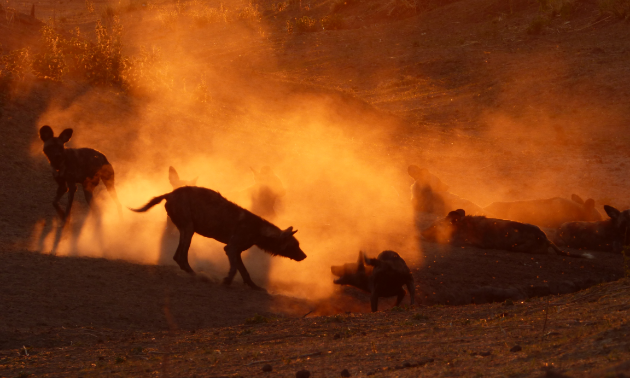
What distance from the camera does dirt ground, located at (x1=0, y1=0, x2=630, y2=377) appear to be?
545 centimetres

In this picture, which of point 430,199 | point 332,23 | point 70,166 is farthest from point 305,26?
point 70,166

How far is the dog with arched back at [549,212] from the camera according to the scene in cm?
1409

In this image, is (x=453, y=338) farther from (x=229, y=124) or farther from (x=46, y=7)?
(x=46, y=7)

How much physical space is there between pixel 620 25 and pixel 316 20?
18.8 m

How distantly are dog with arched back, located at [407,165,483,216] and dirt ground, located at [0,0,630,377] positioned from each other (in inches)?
23.0

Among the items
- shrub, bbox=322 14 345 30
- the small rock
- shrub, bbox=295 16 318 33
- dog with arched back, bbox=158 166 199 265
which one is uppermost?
shrub, bbox=322 14 345 30

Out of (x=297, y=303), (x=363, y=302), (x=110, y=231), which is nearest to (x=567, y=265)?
(x=363, y=302)

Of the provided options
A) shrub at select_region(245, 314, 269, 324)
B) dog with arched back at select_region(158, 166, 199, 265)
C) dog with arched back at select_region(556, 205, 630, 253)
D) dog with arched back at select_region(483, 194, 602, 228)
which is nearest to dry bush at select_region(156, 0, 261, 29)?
dog with arched back at select_region(158, 166, 199, 265)

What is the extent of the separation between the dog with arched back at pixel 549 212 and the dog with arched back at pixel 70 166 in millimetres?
7894

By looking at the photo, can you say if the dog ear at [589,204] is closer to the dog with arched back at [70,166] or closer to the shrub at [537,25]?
the dog with arched back at [70,166]

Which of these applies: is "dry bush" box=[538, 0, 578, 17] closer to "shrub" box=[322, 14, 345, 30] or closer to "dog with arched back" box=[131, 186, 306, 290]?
"shrub" box=[322, 14, 345, 30]

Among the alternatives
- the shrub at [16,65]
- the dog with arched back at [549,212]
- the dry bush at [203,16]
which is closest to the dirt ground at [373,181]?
the shrub at [16,65]

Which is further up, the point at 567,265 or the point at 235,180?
the point at 235,180

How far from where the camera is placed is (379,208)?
48.8ft
